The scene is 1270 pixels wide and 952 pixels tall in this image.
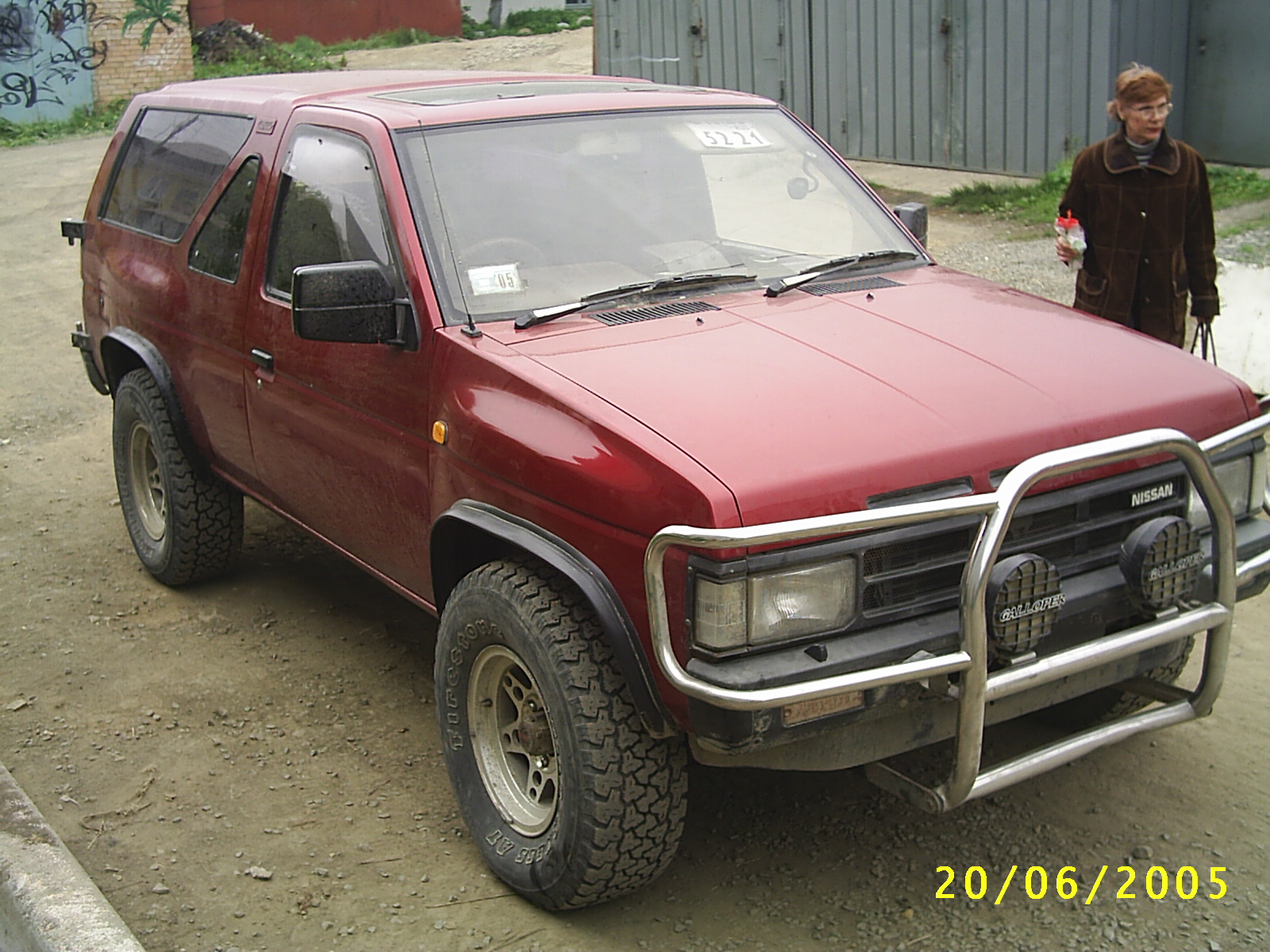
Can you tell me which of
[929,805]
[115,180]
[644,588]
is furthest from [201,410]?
[929,805]

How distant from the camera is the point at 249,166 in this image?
4648 mm

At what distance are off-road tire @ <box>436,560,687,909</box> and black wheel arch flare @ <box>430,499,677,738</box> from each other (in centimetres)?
9

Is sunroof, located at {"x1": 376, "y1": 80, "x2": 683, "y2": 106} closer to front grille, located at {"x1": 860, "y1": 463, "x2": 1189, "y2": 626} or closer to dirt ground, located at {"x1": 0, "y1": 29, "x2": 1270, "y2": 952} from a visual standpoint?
dirt ground, located at {"x1": 0, "y1": 29, "x2": 1270, "y2": 952}

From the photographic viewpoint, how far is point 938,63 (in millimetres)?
13258

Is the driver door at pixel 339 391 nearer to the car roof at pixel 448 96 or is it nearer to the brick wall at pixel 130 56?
the car roof at pixel 448 96

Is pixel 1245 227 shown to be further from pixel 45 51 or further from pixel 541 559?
pixel 45 51

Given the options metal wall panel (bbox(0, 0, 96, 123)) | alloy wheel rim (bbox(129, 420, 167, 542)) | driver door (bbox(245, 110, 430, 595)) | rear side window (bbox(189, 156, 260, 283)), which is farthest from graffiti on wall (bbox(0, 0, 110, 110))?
driver door (bbox(245, 110, 430, 595))

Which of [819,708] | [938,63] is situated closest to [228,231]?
[819,708]

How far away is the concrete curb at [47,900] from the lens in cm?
303

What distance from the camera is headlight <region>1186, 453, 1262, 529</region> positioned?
3396mm

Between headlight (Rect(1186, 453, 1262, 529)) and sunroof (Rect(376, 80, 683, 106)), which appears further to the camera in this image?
sunroof (Rect(376, 80, 683, 106))

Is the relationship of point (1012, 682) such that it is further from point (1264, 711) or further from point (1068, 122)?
point (1068, 122)

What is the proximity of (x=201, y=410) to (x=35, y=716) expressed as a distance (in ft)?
4.01
